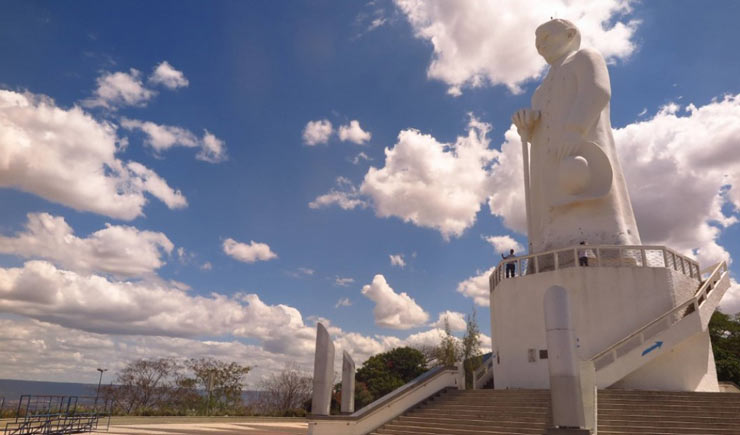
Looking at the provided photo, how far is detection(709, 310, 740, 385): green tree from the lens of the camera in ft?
92.1

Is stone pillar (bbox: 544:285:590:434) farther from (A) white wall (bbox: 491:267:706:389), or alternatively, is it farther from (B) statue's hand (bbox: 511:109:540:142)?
(B) statue's hand (bbox: 511:109:540:142)

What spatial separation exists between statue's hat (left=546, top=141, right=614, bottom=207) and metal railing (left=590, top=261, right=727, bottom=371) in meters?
5.07

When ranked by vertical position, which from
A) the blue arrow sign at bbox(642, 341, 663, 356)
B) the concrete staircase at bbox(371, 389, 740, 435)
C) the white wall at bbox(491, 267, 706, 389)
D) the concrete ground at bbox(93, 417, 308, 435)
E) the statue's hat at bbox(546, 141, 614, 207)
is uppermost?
the statue's hat at bbox(546, 141, 614, 207)

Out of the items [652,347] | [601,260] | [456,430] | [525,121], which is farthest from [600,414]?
[525,121]

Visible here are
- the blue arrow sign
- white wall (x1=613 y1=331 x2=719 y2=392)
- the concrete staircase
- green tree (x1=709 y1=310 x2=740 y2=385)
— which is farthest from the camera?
green tree (x1=709 y1=310 x2=740 y2=385)

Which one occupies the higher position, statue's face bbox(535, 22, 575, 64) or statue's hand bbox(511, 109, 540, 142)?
statue's face bbox(535, 22, 575, 64)

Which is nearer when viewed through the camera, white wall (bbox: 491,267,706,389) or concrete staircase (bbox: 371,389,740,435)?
concrete staircase (bbox: 371,389,740,435)

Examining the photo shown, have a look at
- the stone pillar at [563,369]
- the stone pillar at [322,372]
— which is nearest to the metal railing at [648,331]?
the stone pillar at [563,369]

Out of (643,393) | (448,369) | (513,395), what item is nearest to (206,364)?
(448,369)

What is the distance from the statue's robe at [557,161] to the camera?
19703mm

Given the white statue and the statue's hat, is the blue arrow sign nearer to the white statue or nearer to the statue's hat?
the white statue

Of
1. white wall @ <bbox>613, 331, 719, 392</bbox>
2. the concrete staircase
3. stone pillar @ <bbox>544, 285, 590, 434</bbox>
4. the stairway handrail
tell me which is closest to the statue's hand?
the stairway handrail

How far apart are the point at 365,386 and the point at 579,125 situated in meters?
27.2

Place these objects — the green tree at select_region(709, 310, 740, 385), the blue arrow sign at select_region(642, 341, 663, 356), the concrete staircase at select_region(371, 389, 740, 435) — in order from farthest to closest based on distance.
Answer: the green tree at select_region(709, 310, 740, 385), the blue arrow sign at select_region(642, 341, 663, 356), the concrete staircase at select_region(371, 389, 740, 435)
